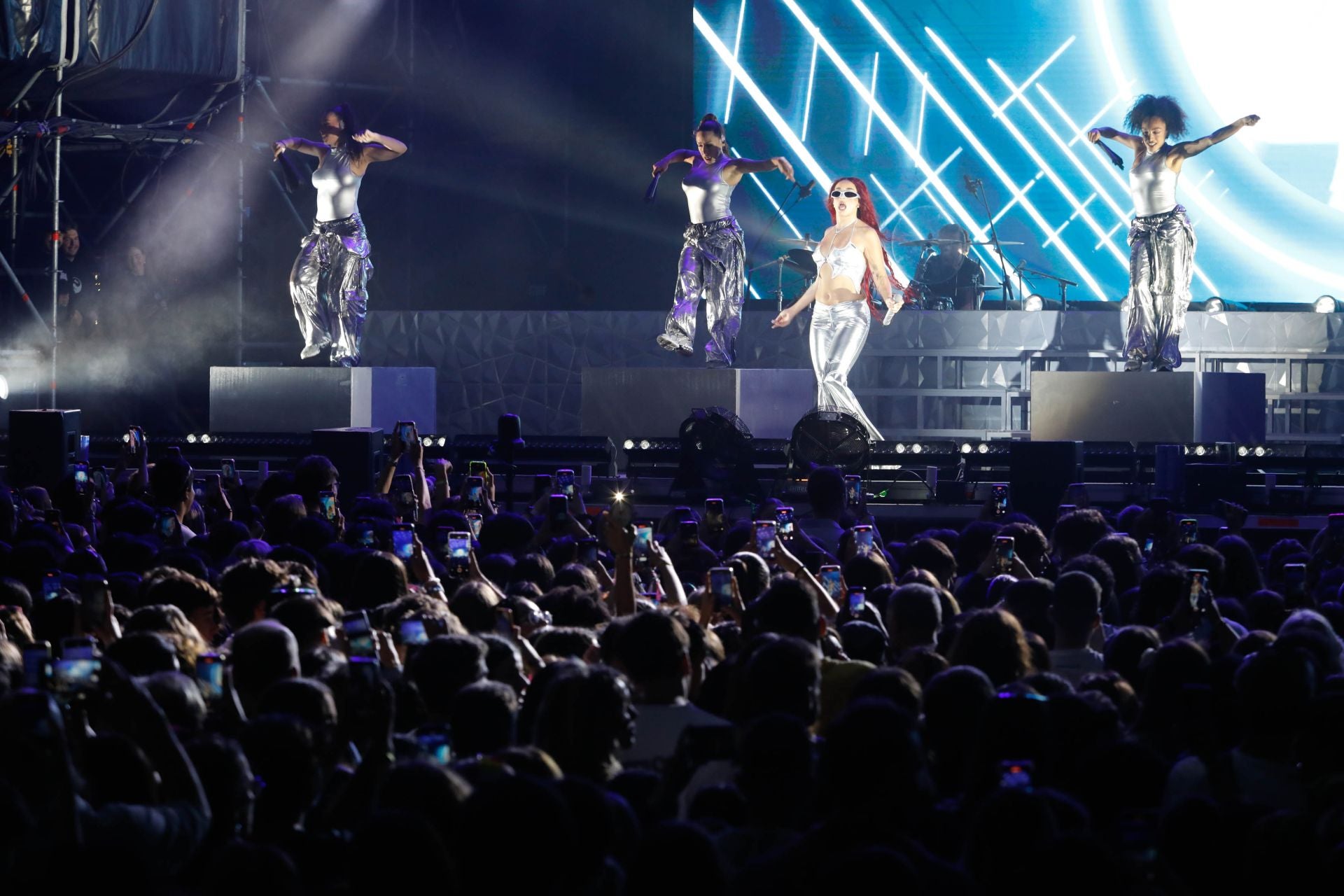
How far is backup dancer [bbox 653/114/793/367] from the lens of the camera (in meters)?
11.7

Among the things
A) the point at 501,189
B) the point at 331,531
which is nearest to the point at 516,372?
the point at 501,189

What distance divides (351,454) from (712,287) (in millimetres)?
2874

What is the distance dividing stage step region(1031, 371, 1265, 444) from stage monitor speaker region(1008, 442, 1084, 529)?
1.98 meters

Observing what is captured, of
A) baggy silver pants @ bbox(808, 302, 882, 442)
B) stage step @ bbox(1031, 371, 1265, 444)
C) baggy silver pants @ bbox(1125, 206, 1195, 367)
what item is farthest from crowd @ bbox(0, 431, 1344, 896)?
baggy silver pants @ bbox(1125, 206, 1195, 367)

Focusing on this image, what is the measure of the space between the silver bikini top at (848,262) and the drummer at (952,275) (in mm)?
2778

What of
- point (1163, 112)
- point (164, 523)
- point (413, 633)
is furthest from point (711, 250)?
point (413, 633)

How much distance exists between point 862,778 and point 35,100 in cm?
1269

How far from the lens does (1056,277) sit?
1457cm

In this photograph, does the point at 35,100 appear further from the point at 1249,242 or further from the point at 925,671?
the point at 925,671

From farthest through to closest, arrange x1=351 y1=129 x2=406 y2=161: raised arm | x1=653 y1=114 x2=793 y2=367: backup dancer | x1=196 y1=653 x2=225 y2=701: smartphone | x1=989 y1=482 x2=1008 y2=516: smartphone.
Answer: x1=351 y1=129 x2=406 y2=161: raised arm → x1=653 y1=114 x2=793 y2=367: backup dancer → x1=989 y1=482 x2=1008 y2=516: smartphone → x1=196 y1=653 x2=225 y2=701: smartphone

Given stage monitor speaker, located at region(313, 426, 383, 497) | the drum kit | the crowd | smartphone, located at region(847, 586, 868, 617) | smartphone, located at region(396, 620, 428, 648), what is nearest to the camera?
the crowd

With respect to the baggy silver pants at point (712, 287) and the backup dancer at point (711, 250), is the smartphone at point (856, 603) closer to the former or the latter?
the backup dancer at point (711, 250)

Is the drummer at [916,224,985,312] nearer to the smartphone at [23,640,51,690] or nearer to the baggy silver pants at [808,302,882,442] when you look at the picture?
the baggy silver pants at [808,302,882,442]

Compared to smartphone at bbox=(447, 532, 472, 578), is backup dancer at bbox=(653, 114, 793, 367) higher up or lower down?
higher up
